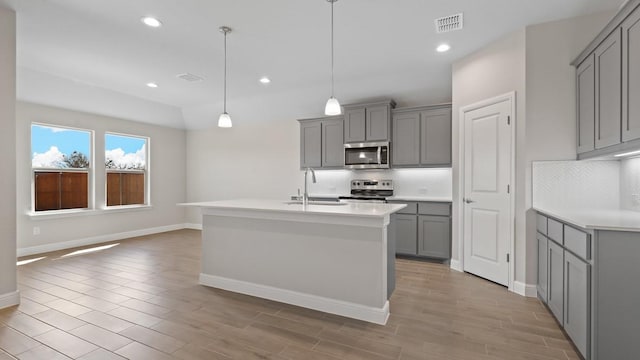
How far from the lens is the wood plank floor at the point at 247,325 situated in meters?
2.18

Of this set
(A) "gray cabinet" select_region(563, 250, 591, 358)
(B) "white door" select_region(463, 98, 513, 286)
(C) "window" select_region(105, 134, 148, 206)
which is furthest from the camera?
(C) "window" select_region(105, 134, 148, 206)

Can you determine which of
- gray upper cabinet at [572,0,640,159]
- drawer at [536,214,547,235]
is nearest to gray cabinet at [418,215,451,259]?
drawer at [536,214,547,235]

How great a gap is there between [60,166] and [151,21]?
4.00m

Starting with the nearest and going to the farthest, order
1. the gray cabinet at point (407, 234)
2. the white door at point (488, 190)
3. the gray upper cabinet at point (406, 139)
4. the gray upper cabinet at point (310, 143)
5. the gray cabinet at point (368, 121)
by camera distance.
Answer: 1. the white door at point (488, 190)
2. the gray cabinet at point (407, 234)
3. the gray upper cabinet at point (406, 139)
4. the gray cabinet at point (368, 121)
5. the gray upper cabinet at point (310, 143)

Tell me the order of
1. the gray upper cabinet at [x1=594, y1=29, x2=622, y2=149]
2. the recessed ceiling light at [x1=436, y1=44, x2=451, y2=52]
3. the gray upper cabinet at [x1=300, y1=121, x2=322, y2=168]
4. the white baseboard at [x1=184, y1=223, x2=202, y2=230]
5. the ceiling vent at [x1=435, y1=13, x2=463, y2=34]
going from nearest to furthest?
the gray upper cabinet at [x1=594, y1=29, x2=622, y2=149], the ceiling vent at [x1=435, y1=13, x2=463, y2=34], the recessed ceiling light at [x1=436, y1=44, x2=451, y2=52], the gray upper cabinet at [x1=300, y1=121, x2=322, y2=168], the white baseboard at [x1=184, y1=223, x2=202, y2=230]

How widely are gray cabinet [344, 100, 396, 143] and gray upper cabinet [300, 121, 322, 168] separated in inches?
24.4

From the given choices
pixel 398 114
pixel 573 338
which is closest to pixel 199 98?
pixel 398 114

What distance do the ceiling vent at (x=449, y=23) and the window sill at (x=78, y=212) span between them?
6681mm

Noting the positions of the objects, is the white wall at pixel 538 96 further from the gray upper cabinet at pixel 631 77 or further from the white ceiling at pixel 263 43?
the gray upper cabinet at pixel 631 77

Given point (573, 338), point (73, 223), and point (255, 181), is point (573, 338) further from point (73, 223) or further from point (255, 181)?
point (73, 223)

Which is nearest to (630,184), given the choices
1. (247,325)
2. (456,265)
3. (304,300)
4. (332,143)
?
(456,265)

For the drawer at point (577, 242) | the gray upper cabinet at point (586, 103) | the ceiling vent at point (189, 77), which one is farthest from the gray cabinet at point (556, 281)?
the ceiling vent at point (189, 77)

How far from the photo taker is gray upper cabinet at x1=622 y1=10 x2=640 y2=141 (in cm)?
211

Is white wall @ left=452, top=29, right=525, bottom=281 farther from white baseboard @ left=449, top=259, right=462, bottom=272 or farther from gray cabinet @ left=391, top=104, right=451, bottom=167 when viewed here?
gray cabinet @ left=391, top=104, right=451, bottom=167
